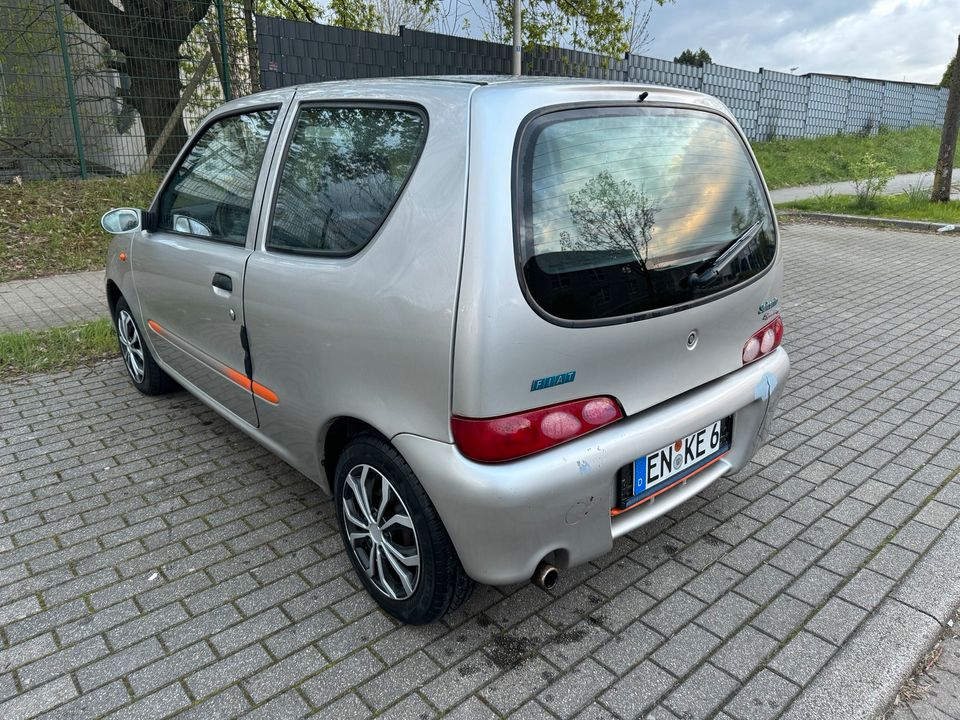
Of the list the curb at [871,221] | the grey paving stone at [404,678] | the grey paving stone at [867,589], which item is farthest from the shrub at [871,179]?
the grey paving stone at [404,678]

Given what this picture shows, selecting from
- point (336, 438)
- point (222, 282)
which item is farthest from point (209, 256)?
point (336, 438)

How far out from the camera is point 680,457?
2.51m

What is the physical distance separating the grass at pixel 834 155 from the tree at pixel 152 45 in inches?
455

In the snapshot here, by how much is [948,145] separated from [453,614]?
43.8ft

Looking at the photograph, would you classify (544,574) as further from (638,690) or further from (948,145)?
(948,145)

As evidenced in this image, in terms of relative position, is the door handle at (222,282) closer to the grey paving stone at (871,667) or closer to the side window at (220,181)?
the side window at (220,181)

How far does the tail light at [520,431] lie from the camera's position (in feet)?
6.57

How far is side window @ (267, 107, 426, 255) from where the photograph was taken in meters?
2.34

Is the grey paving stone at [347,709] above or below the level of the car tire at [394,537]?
below

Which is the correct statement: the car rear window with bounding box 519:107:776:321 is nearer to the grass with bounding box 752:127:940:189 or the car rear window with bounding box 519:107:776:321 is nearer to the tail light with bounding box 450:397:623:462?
the tail light with bounding box 450:397:623:462

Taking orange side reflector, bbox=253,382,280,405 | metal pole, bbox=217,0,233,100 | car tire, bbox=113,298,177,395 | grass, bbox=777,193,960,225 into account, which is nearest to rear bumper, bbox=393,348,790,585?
orange side reflector, bbox=253,382,280,405

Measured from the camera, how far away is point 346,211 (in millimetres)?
2473

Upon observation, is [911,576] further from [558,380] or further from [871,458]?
[558,380]

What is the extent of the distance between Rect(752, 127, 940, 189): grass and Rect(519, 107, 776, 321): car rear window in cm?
1393
